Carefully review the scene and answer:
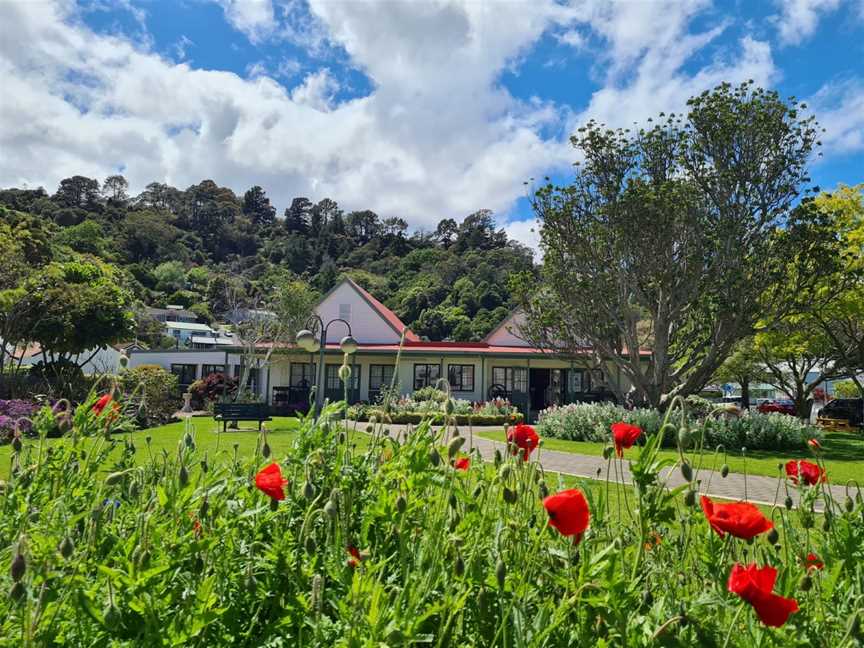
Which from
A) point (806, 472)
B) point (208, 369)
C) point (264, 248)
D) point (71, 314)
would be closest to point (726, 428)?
point (806, 472)

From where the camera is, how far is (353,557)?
5.50ft

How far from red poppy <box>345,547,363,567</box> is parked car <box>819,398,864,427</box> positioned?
30901mm

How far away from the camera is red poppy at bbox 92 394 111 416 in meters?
2.56

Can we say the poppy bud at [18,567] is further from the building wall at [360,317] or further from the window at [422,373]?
the building wall at [360,317]

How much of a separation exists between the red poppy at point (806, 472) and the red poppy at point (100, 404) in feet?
9.30

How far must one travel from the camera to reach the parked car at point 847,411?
26469 millimetres

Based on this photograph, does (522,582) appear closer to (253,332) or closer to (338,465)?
(338,465)

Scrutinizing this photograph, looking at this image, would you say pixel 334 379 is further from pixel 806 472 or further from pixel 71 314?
Result: pixel 806 472

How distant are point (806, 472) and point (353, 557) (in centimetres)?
187

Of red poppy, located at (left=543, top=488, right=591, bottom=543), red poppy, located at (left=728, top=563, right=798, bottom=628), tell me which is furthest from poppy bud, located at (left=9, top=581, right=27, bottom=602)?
red poppy, located at (left=728, top=563, right=798, bottom=628)

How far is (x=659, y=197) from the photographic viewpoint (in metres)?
15.6

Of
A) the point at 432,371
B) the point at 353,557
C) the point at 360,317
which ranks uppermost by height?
the point at 360,317

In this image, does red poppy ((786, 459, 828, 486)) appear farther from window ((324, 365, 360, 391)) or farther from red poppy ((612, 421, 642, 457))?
window ((324, 365, 360, 391))

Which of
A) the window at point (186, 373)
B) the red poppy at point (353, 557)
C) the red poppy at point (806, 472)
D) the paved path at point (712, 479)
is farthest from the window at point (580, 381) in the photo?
the red poppy at point (353, 557)
